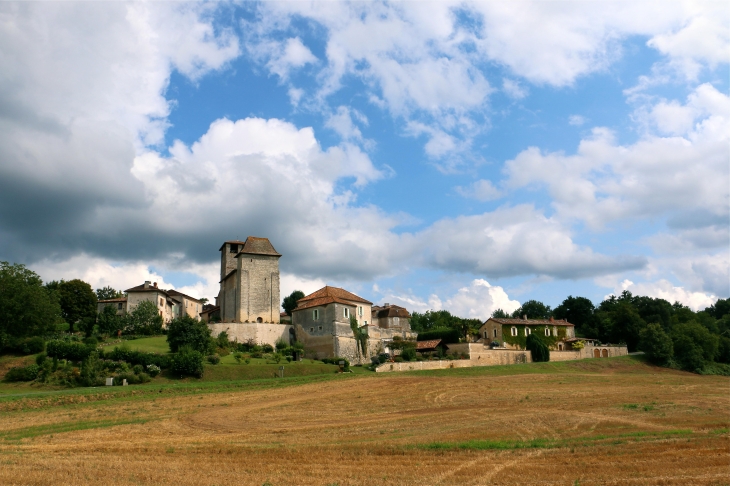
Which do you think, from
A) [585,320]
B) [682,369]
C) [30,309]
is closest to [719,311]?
[585,320]

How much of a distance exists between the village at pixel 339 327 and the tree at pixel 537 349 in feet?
2.46

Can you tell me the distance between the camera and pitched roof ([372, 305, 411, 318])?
7794 centimetres

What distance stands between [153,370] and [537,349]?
41636mm

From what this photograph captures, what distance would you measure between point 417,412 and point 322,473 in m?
15.0

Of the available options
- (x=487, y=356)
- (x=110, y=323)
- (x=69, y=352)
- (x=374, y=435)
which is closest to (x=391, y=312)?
(x=487, y=356)

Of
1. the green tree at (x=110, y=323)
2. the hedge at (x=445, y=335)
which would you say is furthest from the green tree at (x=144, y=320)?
the hedge at (x=445, y=335)

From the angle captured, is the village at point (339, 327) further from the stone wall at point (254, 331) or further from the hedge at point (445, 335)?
the hedge at point (445, 335)

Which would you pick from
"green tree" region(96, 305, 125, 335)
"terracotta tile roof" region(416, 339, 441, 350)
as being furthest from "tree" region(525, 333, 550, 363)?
"green tree" region(96, 305, 125, 335)

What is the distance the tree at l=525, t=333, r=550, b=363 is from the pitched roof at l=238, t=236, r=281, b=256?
33.0 meters

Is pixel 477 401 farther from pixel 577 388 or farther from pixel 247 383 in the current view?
pixel 247 383

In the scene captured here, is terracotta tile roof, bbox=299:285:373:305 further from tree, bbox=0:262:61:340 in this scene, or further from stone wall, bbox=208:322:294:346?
tree, bbox=0:262:61:340

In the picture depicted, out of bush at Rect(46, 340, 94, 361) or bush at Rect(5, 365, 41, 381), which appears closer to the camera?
bush at Rect(5, 365, 41, 381)

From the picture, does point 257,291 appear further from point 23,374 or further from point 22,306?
point 23,374

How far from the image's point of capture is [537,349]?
215ft
